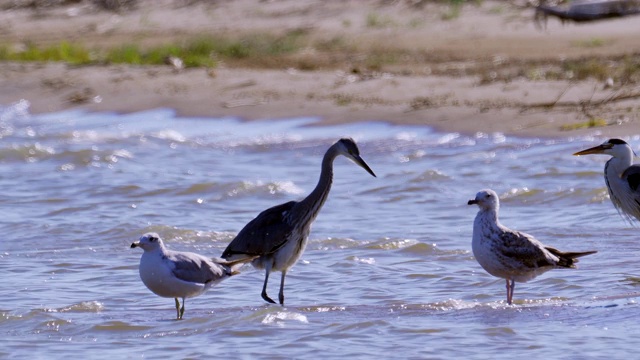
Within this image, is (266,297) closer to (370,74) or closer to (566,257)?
(566,257)

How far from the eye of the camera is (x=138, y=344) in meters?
8.10

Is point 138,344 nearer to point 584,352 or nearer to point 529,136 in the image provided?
point 584,352

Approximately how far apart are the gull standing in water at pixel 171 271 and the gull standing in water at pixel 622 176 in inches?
126

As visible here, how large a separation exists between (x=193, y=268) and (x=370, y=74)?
1127cm

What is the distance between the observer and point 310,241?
444 inches

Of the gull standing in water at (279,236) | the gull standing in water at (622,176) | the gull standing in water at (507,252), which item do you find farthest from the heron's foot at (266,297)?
the gull standing in water at (622,176)

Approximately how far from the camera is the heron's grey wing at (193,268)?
331 inches

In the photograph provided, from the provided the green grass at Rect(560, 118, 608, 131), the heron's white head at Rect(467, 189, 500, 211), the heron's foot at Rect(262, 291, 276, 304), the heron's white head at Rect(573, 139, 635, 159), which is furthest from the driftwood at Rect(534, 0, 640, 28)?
the heron's foot at Rect(262, 291, 276, 304)

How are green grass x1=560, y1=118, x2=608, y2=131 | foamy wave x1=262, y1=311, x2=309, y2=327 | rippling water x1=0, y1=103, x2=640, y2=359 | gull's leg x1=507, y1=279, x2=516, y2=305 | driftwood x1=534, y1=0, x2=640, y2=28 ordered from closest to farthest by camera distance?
rippling water x1=0, y1=103, x2=640, y2=359
foamy wave x1=262, y1=311, x2=309, y2=327
gull's leg x1=507, y1=279, x2=516, y2=305
driftwood x1=534, y1=0, x2=640, y2=28
green grass x1=560, y1=118, x2=608, y2=131

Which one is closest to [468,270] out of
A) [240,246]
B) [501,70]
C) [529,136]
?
[240,246]

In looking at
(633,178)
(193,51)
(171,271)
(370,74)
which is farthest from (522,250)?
(193,51)

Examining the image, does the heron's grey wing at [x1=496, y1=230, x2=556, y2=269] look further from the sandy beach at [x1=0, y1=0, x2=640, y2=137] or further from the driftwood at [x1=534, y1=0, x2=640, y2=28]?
the sandy beach at [x1=0, y1=0, x2=640, y2=137]

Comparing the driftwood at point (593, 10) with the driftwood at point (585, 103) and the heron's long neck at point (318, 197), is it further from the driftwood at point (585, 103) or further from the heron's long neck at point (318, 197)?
the heron's long neck at point (318, 197)

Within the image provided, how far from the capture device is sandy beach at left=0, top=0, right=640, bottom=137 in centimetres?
1631
